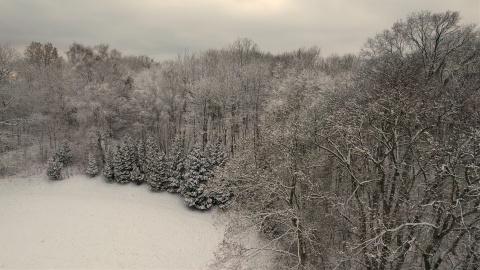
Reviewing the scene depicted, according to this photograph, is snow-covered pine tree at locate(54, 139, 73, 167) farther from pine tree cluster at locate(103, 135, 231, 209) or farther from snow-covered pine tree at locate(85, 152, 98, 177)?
pine tree cluster at locate(103, 135, 231, 209)

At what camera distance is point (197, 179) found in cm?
2856

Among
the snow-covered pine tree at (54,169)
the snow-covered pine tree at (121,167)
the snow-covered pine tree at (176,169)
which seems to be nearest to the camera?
the snow-covered pine tree at (176,169)

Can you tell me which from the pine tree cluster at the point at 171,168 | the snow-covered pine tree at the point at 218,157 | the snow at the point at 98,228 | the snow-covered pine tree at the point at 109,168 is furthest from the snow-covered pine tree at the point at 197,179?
the snow-covered pine tree at the point at 109,168

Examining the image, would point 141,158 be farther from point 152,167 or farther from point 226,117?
point 226,117

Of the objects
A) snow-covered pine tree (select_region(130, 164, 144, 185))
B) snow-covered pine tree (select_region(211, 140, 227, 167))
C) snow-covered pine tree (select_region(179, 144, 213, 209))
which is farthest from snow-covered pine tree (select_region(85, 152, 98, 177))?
snow-covered pine tree (select_region(211, 140, 227, 167))

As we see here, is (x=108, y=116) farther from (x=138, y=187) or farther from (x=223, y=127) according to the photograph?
(x=223, y=127)

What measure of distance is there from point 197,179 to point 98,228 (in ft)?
30.1

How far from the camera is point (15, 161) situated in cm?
3500

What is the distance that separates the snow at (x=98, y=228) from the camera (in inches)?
848

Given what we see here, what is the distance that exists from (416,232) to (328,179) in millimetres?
7281

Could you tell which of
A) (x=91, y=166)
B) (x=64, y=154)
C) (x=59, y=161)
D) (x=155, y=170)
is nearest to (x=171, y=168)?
(x=155, y=170)

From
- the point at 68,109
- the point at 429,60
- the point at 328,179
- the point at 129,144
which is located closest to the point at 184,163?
the point at 129,144

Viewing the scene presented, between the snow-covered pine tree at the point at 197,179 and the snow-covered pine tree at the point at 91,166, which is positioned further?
the snow-covered pine tree at the point at 91,166

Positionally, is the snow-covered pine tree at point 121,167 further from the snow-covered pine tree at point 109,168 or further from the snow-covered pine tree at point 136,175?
the snow-covered pine tree at point 136,175
